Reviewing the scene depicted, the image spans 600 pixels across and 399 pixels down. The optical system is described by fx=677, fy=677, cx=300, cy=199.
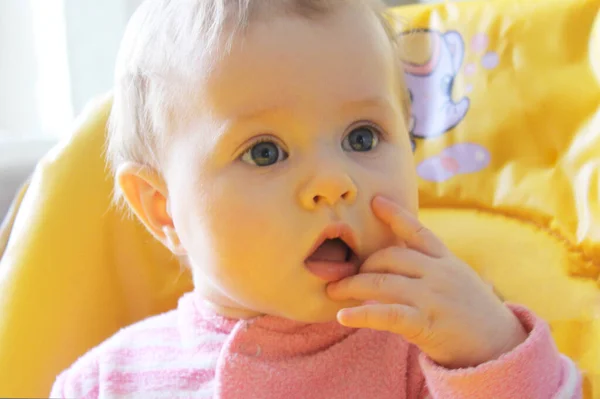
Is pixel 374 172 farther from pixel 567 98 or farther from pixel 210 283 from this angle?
pixel 567 98

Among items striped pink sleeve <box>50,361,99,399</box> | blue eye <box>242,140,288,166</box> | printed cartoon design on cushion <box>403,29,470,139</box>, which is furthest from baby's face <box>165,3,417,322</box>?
printed cartoon design on cushion <box>403,29,470,139</box>

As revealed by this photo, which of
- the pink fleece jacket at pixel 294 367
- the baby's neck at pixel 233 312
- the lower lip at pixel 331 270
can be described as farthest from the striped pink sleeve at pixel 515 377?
the baby's neck at pixel 233 312

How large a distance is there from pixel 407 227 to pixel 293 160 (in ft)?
0.39

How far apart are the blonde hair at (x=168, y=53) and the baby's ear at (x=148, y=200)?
2cm

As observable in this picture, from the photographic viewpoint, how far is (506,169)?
3.06 feet

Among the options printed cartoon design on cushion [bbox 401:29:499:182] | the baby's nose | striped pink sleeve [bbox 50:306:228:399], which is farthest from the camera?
printed cartoon design on cushion [bbox 401:29:499:182]

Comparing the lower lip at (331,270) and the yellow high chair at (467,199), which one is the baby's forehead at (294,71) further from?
the yellow high chair at (467,199)

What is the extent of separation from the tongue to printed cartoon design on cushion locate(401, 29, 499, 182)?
40 cm

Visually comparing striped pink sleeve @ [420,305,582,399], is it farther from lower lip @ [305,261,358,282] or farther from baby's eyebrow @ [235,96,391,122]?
baby's eyebrow @ [235,96,391,122]

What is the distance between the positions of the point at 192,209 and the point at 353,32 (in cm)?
23

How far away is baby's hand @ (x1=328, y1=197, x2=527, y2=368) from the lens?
58 centimetres

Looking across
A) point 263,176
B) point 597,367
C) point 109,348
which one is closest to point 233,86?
point 263,176

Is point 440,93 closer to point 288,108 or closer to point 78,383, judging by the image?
point 288,108

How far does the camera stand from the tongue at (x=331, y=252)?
61 centimetres
